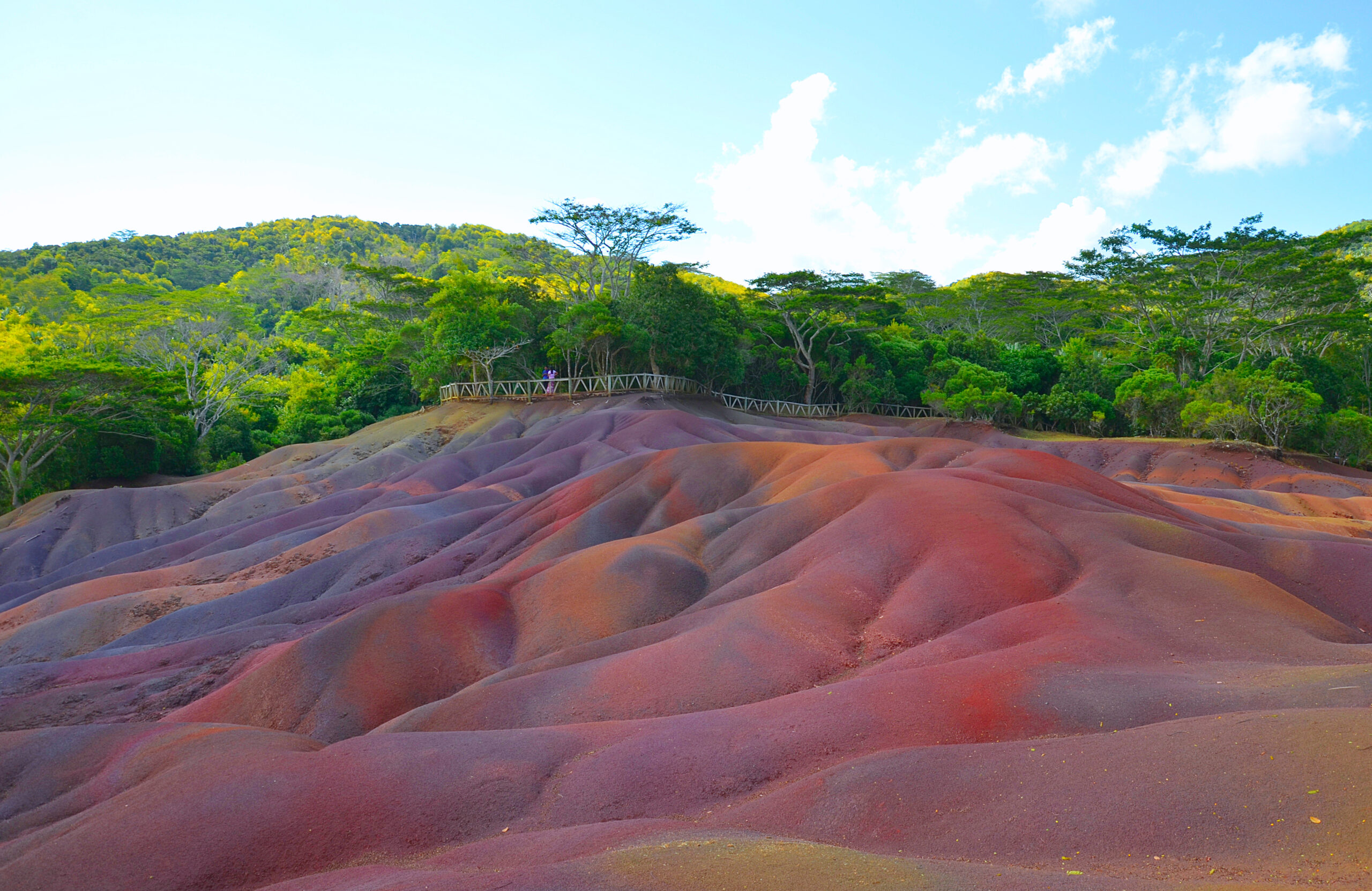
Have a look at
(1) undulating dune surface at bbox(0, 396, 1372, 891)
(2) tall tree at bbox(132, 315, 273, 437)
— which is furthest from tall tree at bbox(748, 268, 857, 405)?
(2) tall tree at bbox(132, 315, 273, 437)

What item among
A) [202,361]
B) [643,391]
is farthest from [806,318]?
[202,361]

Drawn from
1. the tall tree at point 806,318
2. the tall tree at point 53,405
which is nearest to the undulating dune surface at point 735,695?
the tall tree at point 53,405

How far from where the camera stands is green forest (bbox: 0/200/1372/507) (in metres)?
51.6

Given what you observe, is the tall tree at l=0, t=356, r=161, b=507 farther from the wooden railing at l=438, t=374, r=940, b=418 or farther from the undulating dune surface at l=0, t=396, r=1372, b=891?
the wooden railing at l=438, t=374, r=940, b=418

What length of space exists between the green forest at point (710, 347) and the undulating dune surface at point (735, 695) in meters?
20.7

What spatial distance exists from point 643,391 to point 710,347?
247 inches

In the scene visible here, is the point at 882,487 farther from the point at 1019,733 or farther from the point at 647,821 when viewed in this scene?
the point at 647,821

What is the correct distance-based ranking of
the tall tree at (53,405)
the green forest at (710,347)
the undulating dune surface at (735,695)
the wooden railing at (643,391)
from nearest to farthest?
the undulating dune surface at (735,695) → the tall tree at (53,405) → the green forest at (710,347) → the wooden railing at (643,391)

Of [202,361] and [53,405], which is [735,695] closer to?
[53,405]

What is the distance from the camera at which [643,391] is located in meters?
59.8

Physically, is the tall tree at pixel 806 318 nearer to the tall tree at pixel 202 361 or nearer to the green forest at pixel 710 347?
the green forest at pixel 710 347

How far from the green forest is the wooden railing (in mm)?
1219

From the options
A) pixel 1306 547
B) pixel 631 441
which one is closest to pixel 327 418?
pixel 631 441

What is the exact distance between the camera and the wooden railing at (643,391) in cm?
6075
